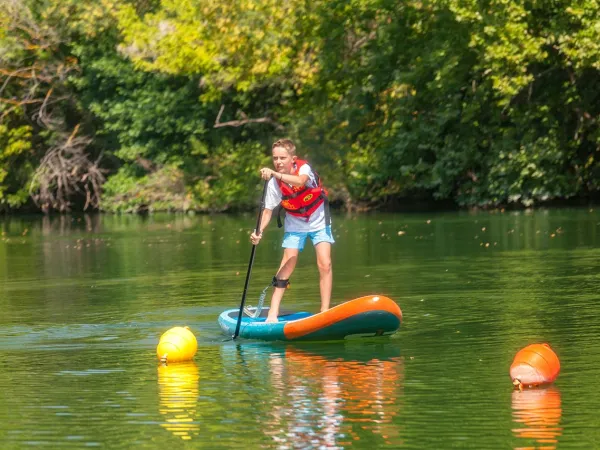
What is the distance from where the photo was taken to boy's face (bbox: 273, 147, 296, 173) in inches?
520

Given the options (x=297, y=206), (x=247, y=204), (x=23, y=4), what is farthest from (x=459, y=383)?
(x=23, y=4)

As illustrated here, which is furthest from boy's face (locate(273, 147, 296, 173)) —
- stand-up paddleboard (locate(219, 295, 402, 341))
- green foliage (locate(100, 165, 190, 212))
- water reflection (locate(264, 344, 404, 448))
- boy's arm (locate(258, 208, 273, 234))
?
green foliage (locate(100, 165, 190, 212))

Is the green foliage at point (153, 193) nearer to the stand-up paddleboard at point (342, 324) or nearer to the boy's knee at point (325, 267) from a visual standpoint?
the boy's knee at point (325, 267)

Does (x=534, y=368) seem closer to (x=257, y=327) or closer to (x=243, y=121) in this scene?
(x=257, y=327)

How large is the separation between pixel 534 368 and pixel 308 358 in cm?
248

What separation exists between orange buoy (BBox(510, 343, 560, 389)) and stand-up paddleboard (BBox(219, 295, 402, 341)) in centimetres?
234

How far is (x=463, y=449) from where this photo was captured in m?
8.30

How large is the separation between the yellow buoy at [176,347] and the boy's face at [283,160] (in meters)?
1.92

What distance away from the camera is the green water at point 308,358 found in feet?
29.4

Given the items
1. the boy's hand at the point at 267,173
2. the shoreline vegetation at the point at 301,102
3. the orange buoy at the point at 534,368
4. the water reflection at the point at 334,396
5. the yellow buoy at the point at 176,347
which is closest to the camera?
the water reflection at the point at 334,396

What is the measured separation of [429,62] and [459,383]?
2692cm

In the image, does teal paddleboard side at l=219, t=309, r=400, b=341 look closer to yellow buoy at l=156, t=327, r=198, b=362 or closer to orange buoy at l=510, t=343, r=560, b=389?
yellow buoy at l=156, t=327, r=198, b=362

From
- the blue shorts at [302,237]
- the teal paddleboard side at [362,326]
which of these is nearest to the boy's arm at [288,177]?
the blue shorts at [302,237]

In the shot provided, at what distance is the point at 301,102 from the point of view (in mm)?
44469
